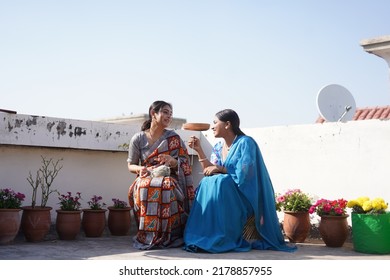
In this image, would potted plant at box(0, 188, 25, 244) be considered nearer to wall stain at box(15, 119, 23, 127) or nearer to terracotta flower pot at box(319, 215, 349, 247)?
wall stain at box(15, 119, 23, 127)

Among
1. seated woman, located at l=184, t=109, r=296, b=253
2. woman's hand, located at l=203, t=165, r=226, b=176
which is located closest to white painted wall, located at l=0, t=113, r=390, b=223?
seated woman, located at l=184, t=109, r=296, b=253

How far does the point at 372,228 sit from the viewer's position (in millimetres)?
4941

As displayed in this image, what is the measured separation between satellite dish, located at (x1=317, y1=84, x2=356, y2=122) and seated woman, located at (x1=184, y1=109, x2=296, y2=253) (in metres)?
2.83

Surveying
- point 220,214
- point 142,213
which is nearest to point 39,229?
point 142,213

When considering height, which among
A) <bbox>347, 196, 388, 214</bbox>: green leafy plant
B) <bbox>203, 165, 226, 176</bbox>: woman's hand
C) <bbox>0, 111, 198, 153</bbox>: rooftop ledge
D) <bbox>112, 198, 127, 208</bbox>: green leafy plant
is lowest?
<bbox>112, 198, 127, 208</bbox>: green leafy plant

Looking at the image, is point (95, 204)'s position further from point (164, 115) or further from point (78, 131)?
point (164, 115)

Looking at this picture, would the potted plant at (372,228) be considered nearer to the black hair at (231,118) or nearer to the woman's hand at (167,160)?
the black hair at (231,118)

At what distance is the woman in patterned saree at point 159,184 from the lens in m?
5.12

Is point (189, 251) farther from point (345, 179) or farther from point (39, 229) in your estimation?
point (345, 179)

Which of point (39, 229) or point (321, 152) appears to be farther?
point (321, 152)

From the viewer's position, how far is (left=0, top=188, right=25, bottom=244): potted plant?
5.10 meters

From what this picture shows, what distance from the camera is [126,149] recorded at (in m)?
6.78

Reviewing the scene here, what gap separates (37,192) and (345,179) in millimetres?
3747

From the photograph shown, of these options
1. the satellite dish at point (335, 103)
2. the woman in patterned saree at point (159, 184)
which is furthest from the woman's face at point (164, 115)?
the satellite dish at point (335, 103)
